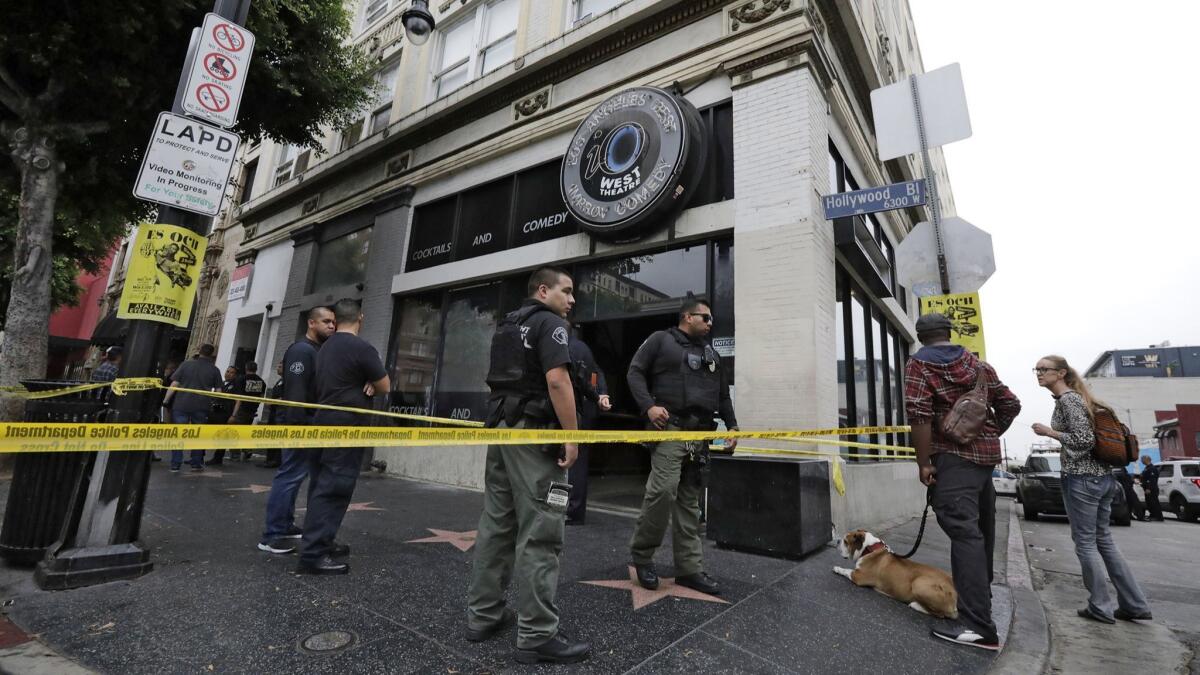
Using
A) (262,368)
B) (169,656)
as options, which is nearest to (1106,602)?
(169,656)

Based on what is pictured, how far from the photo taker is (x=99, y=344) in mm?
18156

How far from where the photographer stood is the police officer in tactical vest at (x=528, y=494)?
7.82 feet

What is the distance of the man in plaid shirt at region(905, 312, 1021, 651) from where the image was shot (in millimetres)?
2992

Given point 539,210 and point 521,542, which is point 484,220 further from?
point 521,542

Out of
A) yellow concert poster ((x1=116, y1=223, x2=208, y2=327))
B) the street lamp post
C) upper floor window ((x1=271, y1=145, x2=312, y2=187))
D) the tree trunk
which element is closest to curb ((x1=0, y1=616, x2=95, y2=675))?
yellow concert poster ((x1=116, y1=223, x2=208, y2=327))

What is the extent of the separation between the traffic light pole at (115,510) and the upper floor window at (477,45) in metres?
8.93

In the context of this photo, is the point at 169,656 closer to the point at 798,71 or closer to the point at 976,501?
the point at 976,501

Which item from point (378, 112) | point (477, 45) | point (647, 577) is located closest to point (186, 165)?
point (647, 577)

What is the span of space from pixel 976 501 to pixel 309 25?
11.7m

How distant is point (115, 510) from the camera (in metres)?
3.26

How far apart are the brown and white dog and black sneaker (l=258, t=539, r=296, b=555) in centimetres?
443

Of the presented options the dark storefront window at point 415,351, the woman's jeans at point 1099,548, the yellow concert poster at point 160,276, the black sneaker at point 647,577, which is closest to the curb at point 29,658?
the yellow concert poster at point 160,276

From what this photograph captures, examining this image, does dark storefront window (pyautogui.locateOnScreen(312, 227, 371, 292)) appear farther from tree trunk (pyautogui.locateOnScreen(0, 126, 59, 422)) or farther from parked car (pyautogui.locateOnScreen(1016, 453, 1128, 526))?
parked car (pyautogui.locateOnScreen(1016, 453, 1128, 526))

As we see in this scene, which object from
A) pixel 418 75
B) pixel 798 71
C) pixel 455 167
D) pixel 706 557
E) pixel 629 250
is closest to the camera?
pixel 706 557
